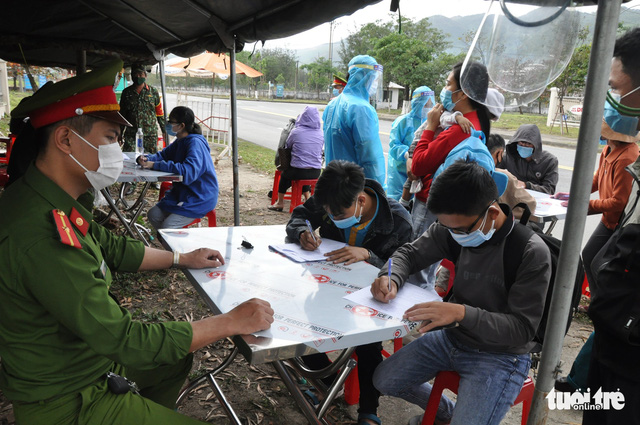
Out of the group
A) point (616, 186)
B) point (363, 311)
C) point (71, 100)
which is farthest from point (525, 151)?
point (71, 100)

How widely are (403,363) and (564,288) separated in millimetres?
847

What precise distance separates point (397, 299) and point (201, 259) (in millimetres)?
886

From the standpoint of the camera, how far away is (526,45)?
1.45 m

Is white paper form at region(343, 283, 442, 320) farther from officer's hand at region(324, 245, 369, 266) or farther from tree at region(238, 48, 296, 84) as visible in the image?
tree at region(238, 48, 296, 84)

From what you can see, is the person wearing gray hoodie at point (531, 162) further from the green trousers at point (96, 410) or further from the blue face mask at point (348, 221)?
the green trousers at point (96, 410)

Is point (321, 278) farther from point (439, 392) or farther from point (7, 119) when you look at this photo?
point (7, 119)

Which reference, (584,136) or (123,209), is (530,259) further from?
(123,209)

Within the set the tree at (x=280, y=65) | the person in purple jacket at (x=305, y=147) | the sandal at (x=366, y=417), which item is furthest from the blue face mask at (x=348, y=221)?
the tree at (x=280, y=65)

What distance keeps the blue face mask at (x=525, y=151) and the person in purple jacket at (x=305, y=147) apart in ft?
9.00

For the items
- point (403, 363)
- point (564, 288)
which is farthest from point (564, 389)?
point (564, 288)

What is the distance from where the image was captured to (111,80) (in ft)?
4.91

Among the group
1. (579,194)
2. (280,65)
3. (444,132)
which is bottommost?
(579,194)

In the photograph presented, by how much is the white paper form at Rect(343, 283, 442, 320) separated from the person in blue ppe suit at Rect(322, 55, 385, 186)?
76.8 inches

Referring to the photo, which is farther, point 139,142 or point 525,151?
point 139,142
